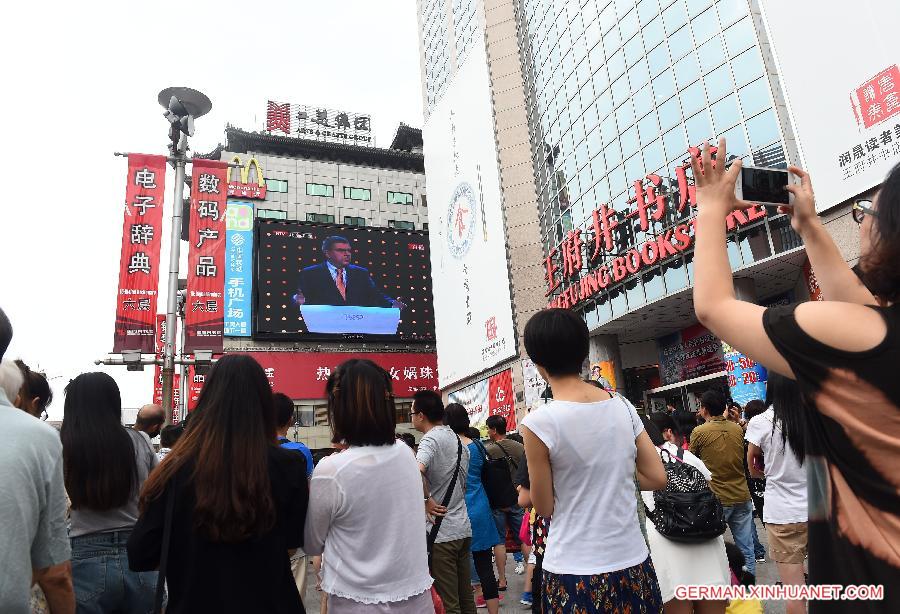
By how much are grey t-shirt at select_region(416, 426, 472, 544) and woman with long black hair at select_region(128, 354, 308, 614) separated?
2041 millimetres

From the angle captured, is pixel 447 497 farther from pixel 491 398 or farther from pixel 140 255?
pixel 491 398

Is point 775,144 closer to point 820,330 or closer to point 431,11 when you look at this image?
point 820,330

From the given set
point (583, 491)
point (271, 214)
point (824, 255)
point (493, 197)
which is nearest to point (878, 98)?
point (824, 255)

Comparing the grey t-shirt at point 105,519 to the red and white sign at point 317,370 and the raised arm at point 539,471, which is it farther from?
the red and white sign at point 317,370

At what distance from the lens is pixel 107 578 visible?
268cm

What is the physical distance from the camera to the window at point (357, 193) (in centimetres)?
4116

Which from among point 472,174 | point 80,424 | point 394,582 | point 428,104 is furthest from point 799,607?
point 428,104

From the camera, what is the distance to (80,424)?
275cm

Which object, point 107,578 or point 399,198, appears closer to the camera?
point 107,578

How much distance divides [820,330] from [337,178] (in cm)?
4227

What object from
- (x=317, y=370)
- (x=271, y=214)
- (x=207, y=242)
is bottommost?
(x=317, y=370)

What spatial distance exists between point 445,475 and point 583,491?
6.69ft

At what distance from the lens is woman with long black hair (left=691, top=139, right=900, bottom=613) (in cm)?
106

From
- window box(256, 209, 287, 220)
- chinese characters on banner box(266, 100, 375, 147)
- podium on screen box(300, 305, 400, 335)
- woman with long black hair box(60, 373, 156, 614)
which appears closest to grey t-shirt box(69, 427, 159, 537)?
woman with long black hair box(60, 373, 156, 614)
